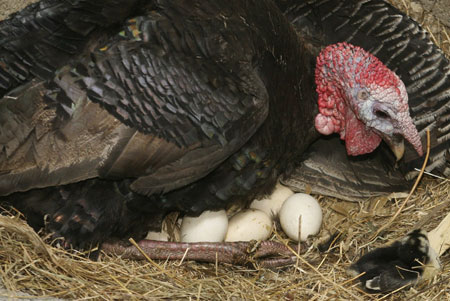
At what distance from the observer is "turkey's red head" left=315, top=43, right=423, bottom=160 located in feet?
9.07

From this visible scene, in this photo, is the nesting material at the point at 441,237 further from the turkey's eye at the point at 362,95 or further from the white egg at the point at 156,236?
the white egg at the point at 156,236

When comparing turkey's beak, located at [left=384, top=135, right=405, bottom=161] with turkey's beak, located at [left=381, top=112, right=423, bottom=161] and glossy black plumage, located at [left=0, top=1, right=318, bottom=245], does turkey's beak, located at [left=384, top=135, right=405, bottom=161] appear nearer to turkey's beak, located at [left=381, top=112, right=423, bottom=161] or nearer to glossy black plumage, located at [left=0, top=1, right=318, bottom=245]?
turkey's beak, located at [left=381, top=112, right=423, bottom=161]

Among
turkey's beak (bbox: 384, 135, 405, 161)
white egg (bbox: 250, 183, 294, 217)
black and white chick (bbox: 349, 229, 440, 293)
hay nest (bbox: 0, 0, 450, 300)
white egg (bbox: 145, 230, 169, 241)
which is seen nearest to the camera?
hay nest (bbox: 0, 0, 450, 300)

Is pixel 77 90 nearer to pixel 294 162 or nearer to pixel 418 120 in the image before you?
pixel 294 162

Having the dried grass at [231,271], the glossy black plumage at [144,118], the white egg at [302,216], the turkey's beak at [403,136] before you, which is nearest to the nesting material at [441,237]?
the dried grass at [231,271]

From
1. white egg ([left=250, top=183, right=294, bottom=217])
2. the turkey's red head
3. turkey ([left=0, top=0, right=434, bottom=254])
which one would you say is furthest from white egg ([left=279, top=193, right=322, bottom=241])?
the turkey's red head

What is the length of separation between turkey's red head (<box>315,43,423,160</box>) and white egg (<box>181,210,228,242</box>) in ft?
2.27

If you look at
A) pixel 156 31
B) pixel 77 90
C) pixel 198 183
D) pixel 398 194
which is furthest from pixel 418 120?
pixel 77 90

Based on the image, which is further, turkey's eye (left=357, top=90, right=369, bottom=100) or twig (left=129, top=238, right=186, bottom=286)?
turkey's eye (left=357, top=90, right=369, bottom=100)

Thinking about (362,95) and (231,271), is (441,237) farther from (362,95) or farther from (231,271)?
(231,271)

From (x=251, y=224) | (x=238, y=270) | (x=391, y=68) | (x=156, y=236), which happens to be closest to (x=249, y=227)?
(x=251, y=224)

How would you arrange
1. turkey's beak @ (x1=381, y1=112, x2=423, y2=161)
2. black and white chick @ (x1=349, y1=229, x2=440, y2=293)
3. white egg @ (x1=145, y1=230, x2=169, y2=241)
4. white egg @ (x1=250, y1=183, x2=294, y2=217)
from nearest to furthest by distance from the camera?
black and white chick @ (x1=349, y1=229, x2=440, y2=293) → turkey's beak @ (x1=381, y1=112, x2=423, y2=161) → white egg @ (x1=145, y1=230, x2=169, y2=241) → white egg @ (x1=250, y1=183, x2=294, y2=217)

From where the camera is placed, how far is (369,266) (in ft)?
8.64

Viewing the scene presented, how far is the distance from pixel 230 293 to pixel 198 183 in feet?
1.62
